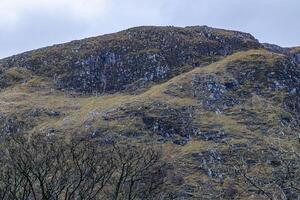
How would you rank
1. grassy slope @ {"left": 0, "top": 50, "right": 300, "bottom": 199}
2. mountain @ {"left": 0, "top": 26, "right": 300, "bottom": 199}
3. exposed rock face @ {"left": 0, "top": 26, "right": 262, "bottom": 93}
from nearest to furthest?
1. mountain @ {"left": 0, "top": 26, "right": 300, "bottom": 199}
2. grassy slope @ {"left": 0, "top": 50, "right": 300, "bottom": 199}
3. exposed rock face @ {"left": 0, "top": 26, "right": 262, "bottom": 93}

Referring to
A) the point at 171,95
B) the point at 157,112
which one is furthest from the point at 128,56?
the point at 157,112

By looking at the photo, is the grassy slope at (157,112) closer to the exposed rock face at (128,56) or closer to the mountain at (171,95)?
the mountain at (171,95)

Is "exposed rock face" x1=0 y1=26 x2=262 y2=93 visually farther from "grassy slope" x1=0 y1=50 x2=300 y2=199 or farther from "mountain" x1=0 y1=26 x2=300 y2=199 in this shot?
"grassy slope" x1=0 y1=50 x2=300 y2=199

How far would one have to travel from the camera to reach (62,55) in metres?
175

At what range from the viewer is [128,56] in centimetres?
16425

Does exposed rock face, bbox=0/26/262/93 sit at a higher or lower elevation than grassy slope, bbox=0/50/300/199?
higher

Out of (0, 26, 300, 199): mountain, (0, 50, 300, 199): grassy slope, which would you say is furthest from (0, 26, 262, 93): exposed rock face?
(0, 50, 300, 199): grassy slope

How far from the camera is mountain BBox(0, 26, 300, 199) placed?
111688 millimetres

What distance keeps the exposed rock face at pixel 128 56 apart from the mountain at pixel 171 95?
311mm

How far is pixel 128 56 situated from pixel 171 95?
1141 inches

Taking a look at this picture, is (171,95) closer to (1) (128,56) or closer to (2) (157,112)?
(2) (157,112)

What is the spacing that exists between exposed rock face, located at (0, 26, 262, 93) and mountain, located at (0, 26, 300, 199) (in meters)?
0.31

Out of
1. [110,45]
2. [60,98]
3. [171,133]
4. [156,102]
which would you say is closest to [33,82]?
[60,98]

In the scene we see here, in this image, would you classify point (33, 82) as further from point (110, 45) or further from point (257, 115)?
point (257, 115)
